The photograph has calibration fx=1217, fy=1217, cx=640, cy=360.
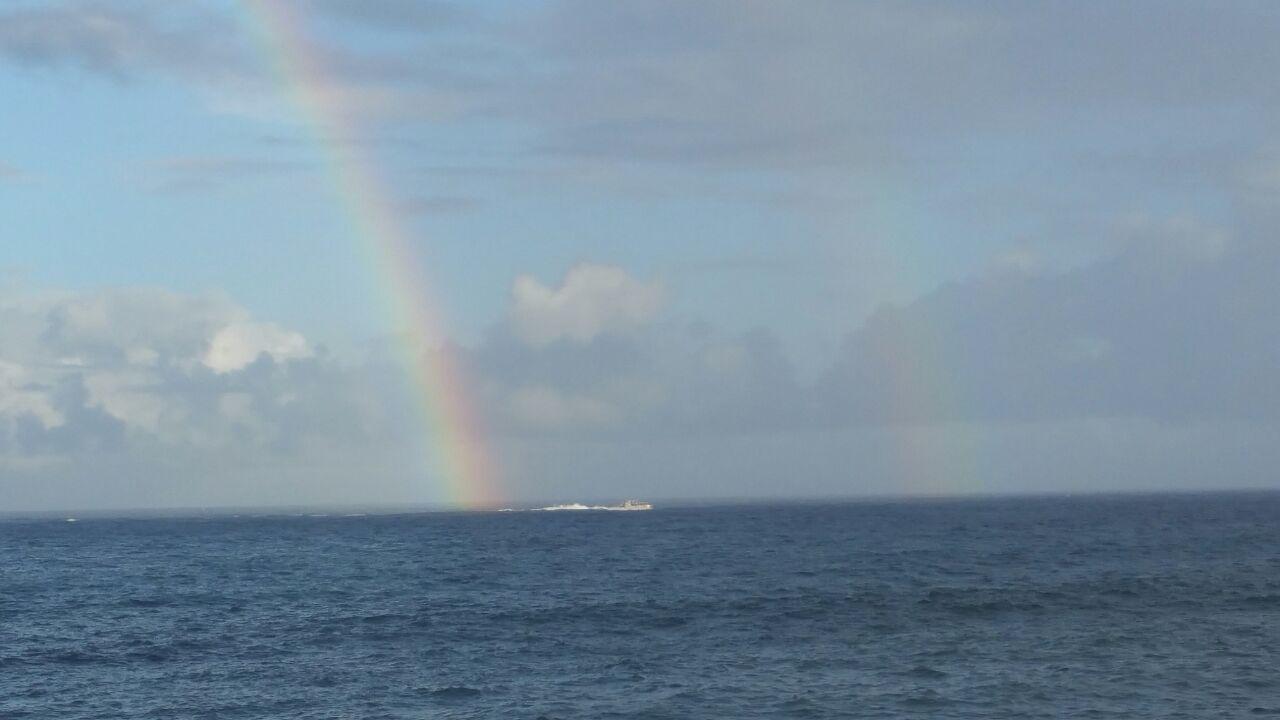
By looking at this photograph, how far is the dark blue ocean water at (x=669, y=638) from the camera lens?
1966 inches

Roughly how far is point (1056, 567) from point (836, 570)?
61.7 ft

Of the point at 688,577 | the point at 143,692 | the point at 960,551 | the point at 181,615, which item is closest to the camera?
the point at 143,692

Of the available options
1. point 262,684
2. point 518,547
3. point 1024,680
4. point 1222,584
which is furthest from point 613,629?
point 518,547

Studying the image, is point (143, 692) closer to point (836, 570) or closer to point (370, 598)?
point (370, 598)

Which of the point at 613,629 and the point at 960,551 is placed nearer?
the point at 613,629

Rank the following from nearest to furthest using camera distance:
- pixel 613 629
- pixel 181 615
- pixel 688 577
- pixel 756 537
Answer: pixel 613 629
pixel 181 615
pixel 688 577
pixel 756 537

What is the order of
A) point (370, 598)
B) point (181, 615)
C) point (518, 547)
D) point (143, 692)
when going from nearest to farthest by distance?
1. point (143, 692)
2. point (181, 615)
3. point (370, 598)
4. point (518, 547)

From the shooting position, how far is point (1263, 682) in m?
50.4

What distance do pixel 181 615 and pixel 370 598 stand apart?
1391 cm

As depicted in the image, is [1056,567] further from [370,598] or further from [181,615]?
[181,615]

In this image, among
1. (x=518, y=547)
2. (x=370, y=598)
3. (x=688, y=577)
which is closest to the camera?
(x=370, y=598)

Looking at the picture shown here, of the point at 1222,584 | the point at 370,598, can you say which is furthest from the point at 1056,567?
the point at 370,598

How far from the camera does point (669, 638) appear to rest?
6625 cm

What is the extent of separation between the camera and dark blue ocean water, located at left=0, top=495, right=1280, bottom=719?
164 ft
